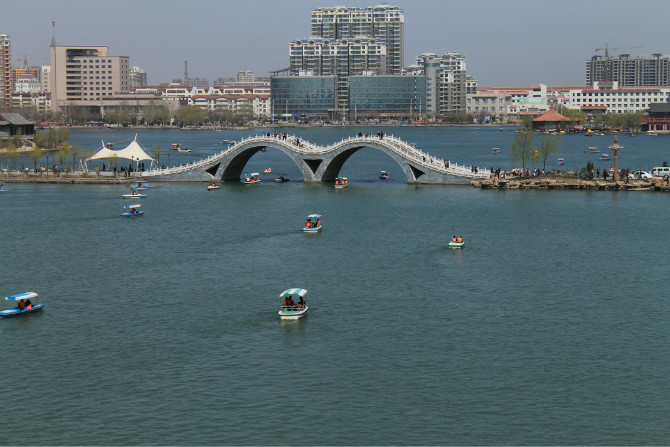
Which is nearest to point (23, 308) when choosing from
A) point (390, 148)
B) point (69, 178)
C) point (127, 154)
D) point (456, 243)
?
point (456, 243)

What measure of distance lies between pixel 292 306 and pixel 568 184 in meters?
51.0

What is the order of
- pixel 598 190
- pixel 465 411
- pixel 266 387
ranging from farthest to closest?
pixel 598 190
pixel 266 387
pixel 465 411

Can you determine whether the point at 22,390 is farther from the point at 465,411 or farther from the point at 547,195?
the point at 547,195

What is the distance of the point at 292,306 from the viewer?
140ft

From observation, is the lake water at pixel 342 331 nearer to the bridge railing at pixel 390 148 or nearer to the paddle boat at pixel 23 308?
the paddle boat at pixel 23 308

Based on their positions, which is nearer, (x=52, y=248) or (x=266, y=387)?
(x=266, y=387)

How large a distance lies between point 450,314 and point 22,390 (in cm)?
1880

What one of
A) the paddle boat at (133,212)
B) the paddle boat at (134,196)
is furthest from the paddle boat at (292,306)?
the paddle boat at (134,196)

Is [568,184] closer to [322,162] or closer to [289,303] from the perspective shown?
[322,162]

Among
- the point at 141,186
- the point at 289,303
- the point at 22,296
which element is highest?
the point at 141,186

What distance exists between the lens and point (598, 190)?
8669cm

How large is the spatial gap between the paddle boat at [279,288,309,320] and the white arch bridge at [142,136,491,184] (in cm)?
A: 4564

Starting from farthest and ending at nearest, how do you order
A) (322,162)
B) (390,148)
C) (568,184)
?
(322,162)
(390,148)
(568,184)

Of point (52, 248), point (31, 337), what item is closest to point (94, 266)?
point (52, 248)
